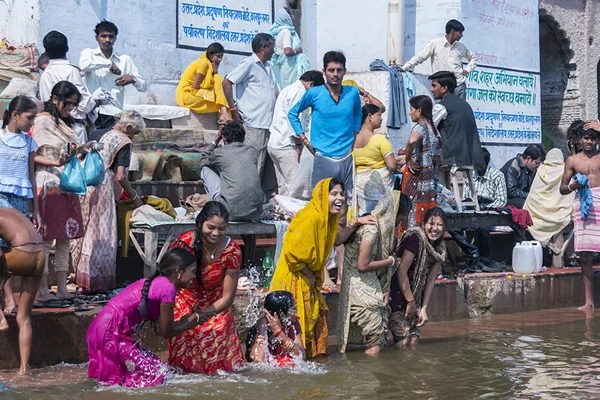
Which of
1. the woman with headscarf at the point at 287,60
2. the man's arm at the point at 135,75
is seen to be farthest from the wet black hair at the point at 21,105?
the woman with headscarf at the point at 287,60

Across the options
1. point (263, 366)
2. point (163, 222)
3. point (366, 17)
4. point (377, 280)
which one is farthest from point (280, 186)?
point (366, 17)

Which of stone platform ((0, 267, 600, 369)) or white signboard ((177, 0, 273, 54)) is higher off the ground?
white signboard ((177, 0, 273, 54))

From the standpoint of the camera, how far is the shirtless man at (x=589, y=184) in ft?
33.6

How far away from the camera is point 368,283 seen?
7.67 metres

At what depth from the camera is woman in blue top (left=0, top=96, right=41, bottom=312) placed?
700 centimetres

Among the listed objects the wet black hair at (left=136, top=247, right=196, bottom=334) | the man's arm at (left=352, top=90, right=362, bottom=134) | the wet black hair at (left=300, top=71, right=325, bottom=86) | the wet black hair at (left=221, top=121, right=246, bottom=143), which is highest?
the wet black hair at (left=300, top=71, right=325, bottom=86)

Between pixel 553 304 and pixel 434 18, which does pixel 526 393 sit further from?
pixel 434 18

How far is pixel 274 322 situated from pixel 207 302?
0.52 meters

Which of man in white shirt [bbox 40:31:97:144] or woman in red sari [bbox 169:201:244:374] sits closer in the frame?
woman in red sari [bbox 169:201:244:374]

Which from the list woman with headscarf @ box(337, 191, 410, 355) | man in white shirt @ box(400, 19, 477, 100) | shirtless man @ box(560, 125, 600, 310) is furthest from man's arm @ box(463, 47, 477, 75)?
woman with headscarf @ box(337, 191, 410, 355)

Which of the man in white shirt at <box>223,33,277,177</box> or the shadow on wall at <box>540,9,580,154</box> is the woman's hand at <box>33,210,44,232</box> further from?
the shadow on wall at <box>540,9,580,154</box>

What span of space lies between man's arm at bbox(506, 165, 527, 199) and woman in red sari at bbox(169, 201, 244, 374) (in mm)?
6218

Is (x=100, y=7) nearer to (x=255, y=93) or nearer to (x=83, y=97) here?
(x=255, y=93)

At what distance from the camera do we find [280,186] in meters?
10.3
